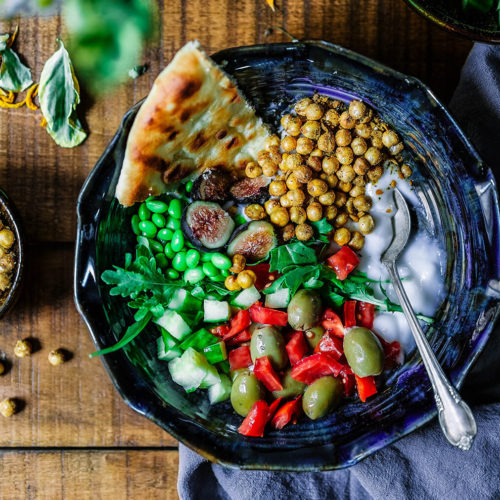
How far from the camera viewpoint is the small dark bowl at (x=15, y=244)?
1926 mm

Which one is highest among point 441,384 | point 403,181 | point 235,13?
point 235,13

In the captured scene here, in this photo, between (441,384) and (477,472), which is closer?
(441,384)

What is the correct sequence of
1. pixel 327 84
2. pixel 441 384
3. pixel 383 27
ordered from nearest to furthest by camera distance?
pixel 441 384
pixel 327 84
pixel 383 27

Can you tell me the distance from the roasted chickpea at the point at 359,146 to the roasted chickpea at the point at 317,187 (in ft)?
0.50

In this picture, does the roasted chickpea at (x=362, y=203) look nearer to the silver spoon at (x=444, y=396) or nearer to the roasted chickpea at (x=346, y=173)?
the roasted chickpea at (x=346, y=173)

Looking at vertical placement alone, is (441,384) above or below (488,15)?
below

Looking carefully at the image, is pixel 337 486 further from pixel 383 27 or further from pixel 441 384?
pixel 383 27

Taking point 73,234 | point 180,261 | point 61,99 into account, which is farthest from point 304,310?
point 61,99

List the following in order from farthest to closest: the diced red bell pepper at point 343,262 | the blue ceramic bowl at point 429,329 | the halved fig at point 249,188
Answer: the halved fig at point 249,188
the diced red bell pepper at point 343,262
the blue ceramic bowl at point 429,329

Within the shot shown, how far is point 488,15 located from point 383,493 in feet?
5.18

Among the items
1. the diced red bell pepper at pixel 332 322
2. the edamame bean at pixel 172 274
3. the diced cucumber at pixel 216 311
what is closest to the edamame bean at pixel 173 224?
the edamame bean at pixel 172 274

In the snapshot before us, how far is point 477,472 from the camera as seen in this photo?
1.98 meters

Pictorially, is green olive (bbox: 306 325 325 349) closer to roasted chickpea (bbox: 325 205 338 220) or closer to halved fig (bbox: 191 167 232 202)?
roasted chickpea (bbox: 325 205 338 220)

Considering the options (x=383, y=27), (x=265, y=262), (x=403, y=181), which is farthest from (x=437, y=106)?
(x=265, y=262)
